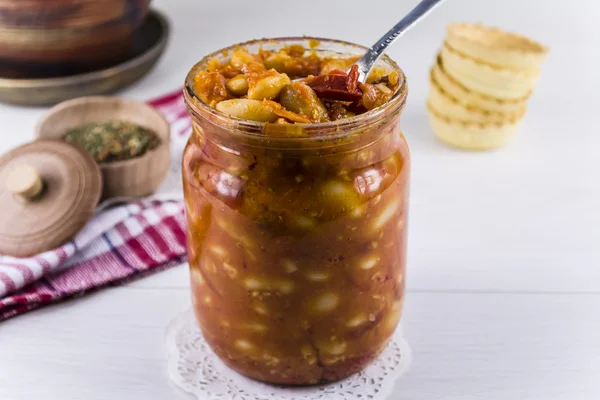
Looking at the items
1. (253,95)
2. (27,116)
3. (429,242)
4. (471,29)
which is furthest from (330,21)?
(253,95)

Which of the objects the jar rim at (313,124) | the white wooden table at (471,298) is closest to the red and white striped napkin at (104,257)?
the white wooden table at (471,298)

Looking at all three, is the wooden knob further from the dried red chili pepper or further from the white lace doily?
the dried red chili pepper

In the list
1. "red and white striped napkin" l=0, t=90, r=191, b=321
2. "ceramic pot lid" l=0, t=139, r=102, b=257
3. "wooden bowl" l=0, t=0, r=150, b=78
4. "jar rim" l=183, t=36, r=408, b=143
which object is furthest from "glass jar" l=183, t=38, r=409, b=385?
"wooden bowl" l=0, t=0, r=150, b=78

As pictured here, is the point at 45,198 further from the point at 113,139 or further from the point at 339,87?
the point at 339,87

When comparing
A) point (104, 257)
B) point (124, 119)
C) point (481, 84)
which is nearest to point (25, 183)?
point (104, 257)

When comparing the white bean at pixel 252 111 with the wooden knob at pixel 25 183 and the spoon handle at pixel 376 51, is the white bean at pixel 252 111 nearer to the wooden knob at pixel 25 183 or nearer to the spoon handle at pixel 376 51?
the spoon handle at pixel 376 51

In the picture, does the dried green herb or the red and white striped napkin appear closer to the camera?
the red and white striped napkin
